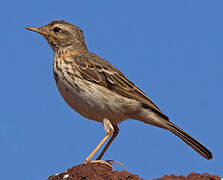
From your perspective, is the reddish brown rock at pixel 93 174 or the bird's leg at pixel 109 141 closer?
the reddish brown rock at pixel 93 174

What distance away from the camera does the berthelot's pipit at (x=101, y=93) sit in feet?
28.3

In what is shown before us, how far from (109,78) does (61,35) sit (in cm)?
174

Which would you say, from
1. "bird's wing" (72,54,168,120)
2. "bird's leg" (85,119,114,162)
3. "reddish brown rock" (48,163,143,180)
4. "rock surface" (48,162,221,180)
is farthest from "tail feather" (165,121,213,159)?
"reddish brown rock" (48,163,143,180)

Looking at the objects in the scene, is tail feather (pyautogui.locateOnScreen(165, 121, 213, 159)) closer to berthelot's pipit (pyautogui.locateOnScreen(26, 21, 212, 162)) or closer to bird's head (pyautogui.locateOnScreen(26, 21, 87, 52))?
berthelot's pipit (pyautogui.locateOnScreen(26, 21, 212, 162))

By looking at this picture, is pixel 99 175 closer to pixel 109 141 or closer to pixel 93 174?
pixel 93 174

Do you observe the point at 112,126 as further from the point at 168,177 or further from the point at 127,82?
the point at 168,177

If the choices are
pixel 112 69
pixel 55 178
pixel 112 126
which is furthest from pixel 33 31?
pixel 55 178

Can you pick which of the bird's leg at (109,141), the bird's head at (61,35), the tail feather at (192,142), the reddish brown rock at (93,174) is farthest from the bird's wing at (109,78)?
the reddish brown rock at (93,174)

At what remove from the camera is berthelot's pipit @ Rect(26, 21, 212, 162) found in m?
8.62

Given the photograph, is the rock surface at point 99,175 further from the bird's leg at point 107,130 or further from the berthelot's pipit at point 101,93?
the bird's leg at point 107,130

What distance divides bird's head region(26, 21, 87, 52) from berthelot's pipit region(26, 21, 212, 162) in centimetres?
2

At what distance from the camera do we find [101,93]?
28.4 ft

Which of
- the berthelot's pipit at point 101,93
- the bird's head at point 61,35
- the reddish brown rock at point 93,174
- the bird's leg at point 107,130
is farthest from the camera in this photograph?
the bird's head at point 61,35

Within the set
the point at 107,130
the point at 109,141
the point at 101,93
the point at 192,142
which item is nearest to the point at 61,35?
the point at 101,93
